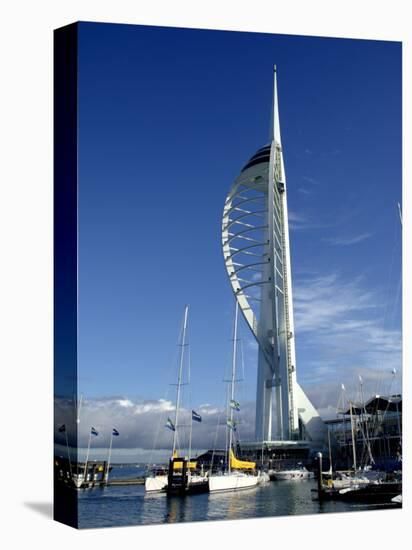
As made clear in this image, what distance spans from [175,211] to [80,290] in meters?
2.74

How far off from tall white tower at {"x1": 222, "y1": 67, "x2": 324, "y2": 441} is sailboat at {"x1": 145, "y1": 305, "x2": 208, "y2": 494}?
5.49ft

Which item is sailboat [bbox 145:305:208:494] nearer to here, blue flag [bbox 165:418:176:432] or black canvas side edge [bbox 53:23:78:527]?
blue flag [bbox 165:418:176:432]

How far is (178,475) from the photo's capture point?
2183cm

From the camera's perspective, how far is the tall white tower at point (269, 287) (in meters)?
23.0

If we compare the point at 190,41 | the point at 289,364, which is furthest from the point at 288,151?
the point at 289,364

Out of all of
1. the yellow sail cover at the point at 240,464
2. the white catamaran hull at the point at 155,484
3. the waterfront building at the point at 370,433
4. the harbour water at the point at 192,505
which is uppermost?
the waterfront building at the point at 370,433

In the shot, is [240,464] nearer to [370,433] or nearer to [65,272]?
[370,433]

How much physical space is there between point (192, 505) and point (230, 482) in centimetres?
197

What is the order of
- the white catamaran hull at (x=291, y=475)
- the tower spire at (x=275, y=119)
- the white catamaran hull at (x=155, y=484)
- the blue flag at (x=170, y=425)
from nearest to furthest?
the white catamaran hull at (x=155, y=484), the blue flag at (x=170, y=425), the tower spire at (x=275, y=119), the white catamaran hull at (x=291, y=475)

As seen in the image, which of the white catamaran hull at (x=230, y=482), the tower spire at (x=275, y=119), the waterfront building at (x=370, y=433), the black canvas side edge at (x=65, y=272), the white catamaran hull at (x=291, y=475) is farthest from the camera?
the waterfront building at (x=370, y=433)

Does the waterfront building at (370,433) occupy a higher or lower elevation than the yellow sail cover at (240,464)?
higher

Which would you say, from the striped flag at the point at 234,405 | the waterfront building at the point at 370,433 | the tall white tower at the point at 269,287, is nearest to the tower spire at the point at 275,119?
the tall white tower at the point at 269,287

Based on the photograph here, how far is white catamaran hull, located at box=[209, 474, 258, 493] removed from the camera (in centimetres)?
2242

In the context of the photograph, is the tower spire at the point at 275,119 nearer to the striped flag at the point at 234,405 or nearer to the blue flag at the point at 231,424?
the striped flag at the point at 234,405
